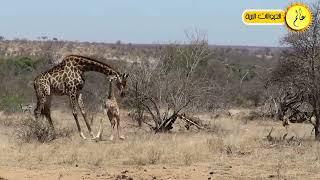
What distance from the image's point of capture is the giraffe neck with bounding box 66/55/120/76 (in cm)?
1703

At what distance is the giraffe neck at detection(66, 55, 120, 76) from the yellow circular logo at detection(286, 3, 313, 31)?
16.6 ft

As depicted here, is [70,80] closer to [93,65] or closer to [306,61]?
[93,65]

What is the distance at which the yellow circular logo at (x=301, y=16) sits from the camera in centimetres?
1605

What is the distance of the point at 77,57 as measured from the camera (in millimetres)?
17188

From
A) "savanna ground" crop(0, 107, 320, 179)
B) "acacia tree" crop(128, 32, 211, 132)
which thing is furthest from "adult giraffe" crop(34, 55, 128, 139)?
"acacia tree" crop(128, 32, 211, 132)

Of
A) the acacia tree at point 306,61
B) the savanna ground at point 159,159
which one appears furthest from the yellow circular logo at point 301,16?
the savanna ground at point 159,159

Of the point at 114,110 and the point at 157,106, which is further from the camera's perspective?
the point at 157,106

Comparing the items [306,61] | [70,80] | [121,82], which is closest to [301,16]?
[306,61]

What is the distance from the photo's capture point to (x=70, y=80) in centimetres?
1684

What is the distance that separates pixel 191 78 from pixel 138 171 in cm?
1092

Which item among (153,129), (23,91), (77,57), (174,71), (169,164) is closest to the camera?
(169,164)

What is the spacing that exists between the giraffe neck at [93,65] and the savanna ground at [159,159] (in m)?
2.09

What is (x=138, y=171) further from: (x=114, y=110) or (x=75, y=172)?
(x=114, y=110)

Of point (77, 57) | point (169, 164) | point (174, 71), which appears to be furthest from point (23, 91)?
point (169, 164)
